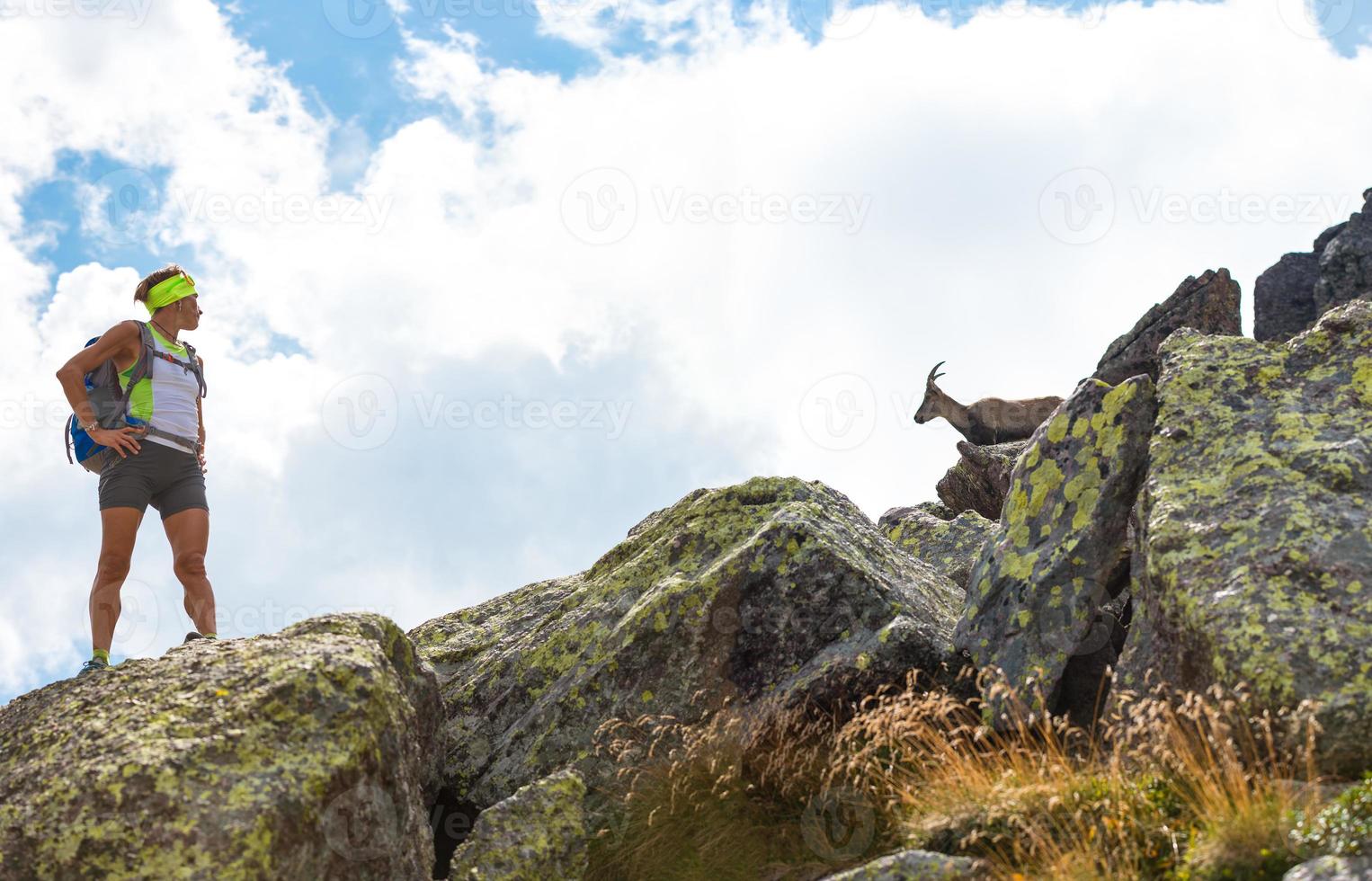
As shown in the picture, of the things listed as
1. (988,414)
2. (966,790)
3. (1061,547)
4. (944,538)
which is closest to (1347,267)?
(944,538)

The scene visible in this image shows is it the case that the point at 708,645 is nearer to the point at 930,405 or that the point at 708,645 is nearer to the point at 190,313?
the point at 190,313

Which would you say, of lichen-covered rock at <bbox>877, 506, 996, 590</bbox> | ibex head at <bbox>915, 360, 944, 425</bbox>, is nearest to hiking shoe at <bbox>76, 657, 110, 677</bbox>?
lichen-covered rock at <bbox>877, 506, 996, 590</bbox>

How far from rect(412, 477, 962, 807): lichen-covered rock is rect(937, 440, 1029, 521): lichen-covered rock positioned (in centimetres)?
982

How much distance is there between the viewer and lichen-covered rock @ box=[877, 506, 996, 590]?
1434cm

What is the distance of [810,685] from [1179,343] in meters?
4.30

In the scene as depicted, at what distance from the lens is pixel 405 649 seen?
8.68 meters

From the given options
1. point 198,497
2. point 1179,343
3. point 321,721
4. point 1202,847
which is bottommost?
point 1202,847

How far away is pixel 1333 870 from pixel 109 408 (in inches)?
352

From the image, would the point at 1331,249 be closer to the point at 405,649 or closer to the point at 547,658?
the point at 547,658

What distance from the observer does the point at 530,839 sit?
746cm

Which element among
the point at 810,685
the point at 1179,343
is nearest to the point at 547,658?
the point at 810,685

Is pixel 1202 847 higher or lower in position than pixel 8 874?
lower

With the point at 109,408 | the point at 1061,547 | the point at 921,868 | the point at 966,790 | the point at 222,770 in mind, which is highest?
the point at 109,408

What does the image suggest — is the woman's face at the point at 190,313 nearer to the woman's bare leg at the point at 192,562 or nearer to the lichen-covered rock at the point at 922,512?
the woman's bare leg at the point at 192,562
